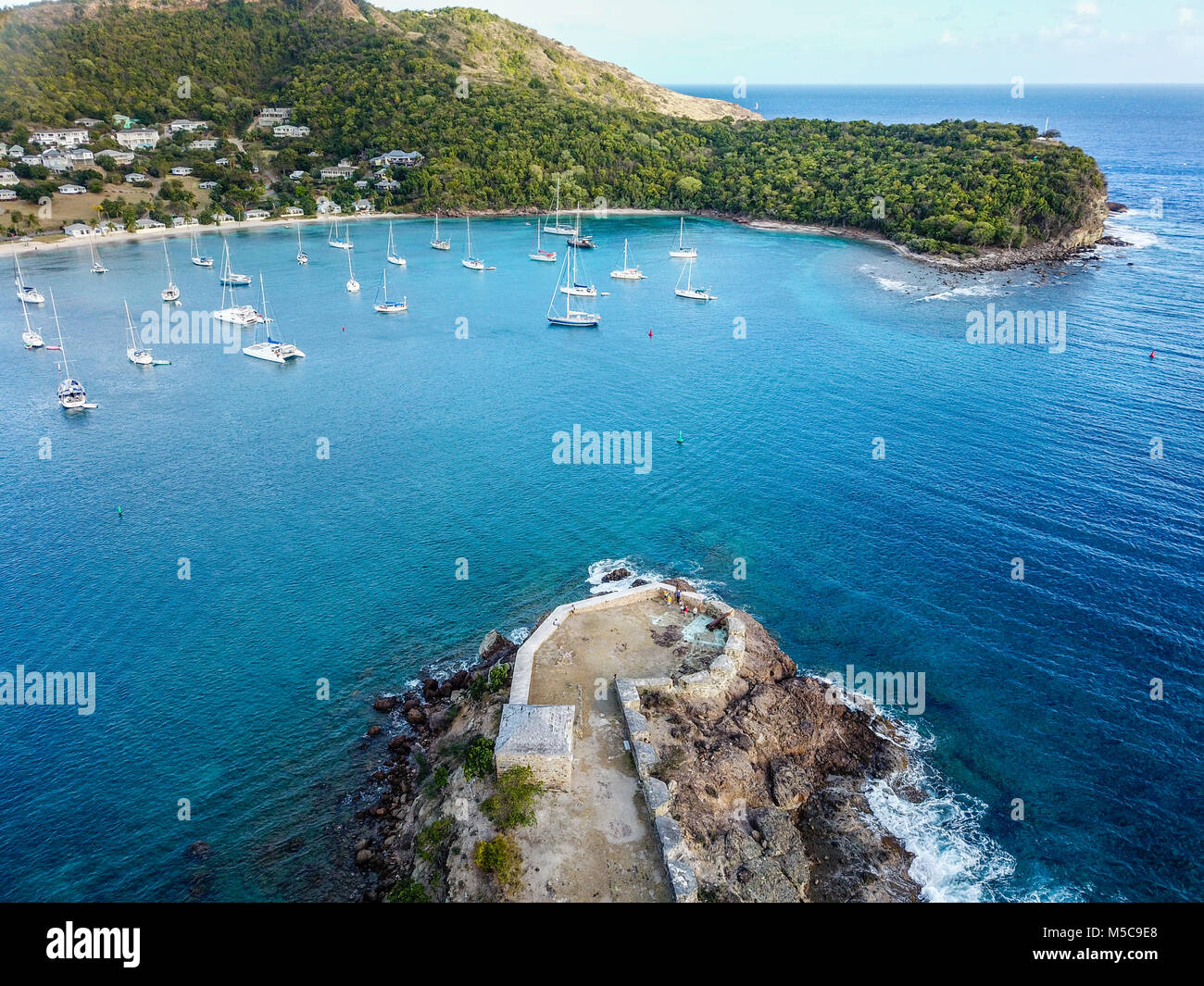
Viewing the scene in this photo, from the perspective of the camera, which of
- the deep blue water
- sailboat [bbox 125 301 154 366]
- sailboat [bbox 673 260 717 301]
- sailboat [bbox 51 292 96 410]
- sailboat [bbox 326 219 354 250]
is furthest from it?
sailboat [bbox 326 219 354 250]

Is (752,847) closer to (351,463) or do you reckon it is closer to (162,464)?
(351,463)

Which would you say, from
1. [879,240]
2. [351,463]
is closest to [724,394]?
[351,463]

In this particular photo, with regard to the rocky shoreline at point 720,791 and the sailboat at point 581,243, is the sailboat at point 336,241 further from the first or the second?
the rocky shoreline at point 720,791

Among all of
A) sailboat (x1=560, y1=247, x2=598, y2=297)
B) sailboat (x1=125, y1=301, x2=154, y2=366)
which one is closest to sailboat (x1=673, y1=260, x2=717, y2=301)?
sailboat (x1=560, y1=247, x2=598, y2=297)

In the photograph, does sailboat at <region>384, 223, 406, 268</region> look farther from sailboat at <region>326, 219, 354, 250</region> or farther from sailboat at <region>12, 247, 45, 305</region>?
sailboat at <region>12, 247, 45, 305</region>

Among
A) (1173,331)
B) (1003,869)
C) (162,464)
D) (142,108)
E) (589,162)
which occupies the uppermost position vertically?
(142,108)

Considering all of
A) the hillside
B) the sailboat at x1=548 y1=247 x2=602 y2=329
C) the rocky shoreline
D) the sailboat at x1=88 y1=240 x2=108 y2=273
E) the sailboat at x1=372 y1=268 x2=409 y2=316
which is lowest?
the rocky shoreline

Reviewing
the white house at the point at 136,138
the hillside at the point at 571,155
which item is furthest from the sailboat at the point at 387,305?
the white house at the point at 136,138
